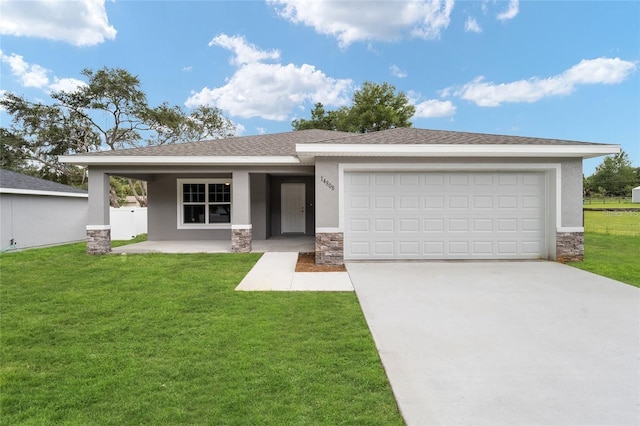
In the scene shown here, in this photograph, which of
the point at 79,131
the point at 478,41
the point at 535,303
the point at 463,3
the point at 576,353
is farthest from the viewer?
the point at 79,131

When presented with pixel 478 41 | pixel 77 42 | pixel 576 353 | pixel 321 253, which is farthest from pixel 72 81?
pixel 576 353

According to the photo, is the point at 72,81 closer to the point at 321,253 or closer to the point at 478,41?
the point at 321,253

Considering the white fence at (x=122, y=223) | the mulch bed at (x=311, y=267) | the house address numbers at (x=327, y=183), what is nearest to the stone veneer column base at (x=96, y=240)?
the white fence at (x=122, y=223)

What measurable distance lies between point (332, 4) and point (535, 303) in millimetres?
11493

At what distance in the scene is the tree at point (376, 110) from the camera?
28.5 metres

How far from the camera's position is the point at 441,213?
27.1ft

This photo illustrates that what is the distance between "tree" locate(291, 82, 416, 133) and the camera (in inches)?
1121

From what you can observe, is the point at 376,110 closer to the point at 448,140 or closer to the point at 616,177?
the point at 448,140

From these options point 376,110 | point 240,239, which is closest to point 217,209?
point 240,239

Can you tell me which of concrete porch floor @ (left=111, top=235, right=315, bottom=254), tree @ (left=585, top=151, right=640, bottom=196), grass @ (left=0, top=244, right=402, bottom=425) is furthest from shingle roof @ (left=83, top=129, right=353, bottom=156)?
tree @ (left=585, top=151, right=640, bottom=196)

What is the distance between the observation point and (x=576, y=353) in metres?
3.32

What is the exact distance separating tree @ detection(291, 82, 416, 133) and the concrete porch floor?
1923 centimetres

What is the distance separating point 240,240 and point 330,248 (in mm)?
3017

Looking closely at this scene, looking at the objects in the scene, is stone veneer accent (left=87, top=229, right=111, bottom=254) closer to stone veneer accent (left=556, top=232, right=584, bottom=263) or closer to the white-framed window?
the white-framed window
